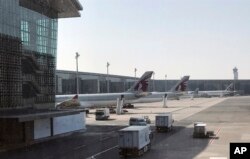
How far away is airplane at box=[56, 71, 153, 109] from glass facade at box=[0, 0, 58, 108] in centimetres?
3128

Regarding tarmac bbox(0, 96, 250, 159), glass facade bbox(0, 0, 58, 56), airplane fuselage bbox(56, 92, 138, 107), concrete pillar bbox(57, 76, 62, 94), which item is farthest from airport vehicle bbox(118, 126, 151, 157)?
concrete pillar bbox(57, 76, 62, 94)

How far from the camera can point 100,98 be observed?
122625 millimetres

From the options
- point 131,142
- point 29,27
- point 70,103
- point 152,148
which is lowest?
point 152,148

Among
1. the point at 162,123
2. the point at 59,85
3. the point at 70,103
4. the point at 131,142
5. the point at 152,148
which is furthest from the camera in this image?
the point at 59,85

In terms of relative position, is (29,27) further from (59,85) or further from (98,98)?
(59,85)

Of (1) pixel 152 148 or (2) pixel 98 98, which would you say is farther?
(2) pixel 98 98

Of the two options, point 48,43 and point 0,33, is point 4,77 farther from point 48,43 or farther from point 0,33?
point 48,43

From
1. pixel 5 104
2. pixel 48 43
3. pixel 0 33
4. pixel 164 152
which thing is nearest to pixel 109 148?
pixel 164 152

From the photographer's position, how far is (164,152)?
4778 cm

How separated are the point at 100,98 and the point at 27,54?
192 feet

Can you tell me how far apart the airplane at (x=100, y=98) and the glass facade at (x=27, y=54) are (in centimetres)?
3128

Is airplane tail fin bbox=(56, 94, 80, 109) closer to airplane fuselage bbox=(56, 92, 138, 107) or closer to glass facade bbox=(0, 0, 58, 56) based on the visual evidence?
airplane fuselage bbox=(56, 92, 138, 107)

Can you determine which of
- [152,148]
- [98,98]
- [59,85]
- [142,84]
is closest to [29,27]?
[152,148]

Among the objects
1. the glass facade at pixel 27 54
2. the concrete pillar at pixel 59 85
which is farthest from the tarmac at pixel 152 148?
the concrete pillar at pixel 59 85
